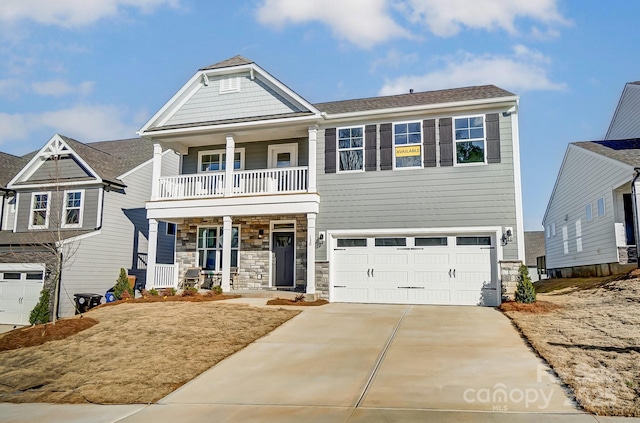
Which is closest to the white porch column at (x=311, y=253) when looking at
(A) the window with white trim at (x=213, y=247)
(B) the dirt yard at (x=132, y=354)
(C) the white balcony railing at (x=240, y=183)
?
(C) the white balcony railing at (x=240, y=183)

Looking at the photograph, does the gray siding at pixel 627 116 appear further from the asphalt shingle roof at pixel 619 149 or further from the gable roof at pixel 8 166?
the gable roof at pixel 8 166

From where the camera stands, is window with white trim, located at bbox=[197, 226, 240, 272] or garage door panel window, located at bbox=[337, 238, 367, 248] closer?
garage door panel window, located at bbox=[337, 238, 367, 248]

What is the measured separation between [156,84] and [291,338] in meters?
13.5

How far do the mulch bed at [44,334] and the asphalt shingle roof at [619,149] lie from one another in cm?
1748

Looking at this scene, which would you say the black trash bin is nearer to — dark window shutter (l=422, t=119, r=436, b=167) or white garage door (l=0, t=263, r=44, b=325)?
white garage door (l=0, t=263, r=44, b=325)

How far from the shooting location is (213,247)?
58.7ft

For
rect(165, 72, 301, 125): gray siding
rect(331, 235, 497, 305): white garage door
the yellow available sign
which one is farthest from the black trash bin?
the yellow available sign

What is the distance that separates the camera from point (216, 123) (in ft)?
55.1

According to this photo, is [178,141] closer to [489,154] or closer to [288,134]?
[288,134]

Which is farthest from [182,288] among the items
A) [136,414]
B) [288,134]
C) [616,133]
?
[616,133]

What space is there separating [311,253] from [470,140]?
6.15 metres

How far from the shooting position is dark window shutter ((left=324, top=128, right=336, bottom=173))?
15.7 meters

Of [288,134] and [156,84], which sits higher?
[156,84]

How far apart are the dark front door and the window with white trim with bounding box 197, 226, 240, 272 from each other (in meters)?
1.53
